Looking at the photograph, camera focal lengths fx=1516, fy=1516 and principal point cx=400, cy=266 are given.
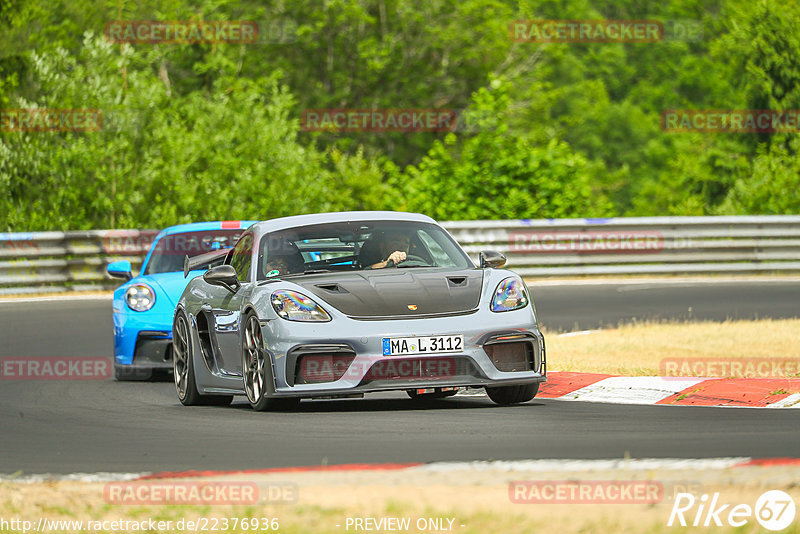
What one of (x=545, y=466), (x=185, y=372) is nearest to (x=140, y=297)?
(x=185, y=372)

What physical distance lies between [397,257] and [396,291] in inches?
34.3

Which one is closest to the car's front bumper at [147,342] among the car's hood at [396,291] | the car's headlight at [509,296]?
the car's hood at [396,291]

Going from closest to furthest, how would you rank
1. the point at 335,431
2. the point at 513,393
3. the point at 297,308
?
the point at 335,431 < the point at 297,308 < the point at 513,393

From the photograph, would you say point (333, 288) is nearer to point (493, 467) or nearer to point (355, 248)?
point (355, 248)

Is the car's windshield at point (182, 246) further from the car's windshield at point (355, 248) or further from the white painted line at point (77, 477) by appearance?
the white painted line at point (77, 477)

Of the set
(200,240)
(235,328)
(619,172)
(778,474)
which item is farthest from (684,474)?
(619,172)

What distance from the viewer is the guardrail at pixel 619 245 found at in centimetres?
2375

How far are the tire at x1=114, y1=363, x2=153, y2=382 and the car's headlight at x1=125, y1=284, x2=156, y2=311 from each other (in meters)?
0.52

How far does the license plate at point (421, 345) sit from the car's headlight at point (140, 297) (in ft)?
15.3

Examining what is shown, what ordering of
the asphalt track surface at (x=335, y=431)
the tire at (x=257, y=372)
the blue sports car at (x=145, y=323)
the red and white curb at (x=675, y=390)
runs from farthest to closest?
the blue sports car at (x=145, y=323)
the red and white curb at (x=675, y=390)
the tire at (x=257, y=372)
the asphalt track surface at (x=335, y=431)

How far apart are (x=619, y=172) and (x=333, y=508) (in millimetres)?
64242

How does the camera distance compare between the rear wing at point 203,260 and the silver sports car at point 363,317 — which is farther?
the rear wing at point 203,260

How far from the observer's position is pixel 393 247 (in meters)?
10.3

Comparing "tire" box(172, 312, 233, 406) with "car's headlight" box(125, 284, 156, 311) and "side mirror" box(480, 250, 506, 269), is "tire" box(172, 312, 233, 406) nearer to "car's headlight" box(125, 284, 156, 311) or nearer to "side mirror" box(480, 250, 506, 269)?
"car's headlight" box(125, 284, 156, 311)
